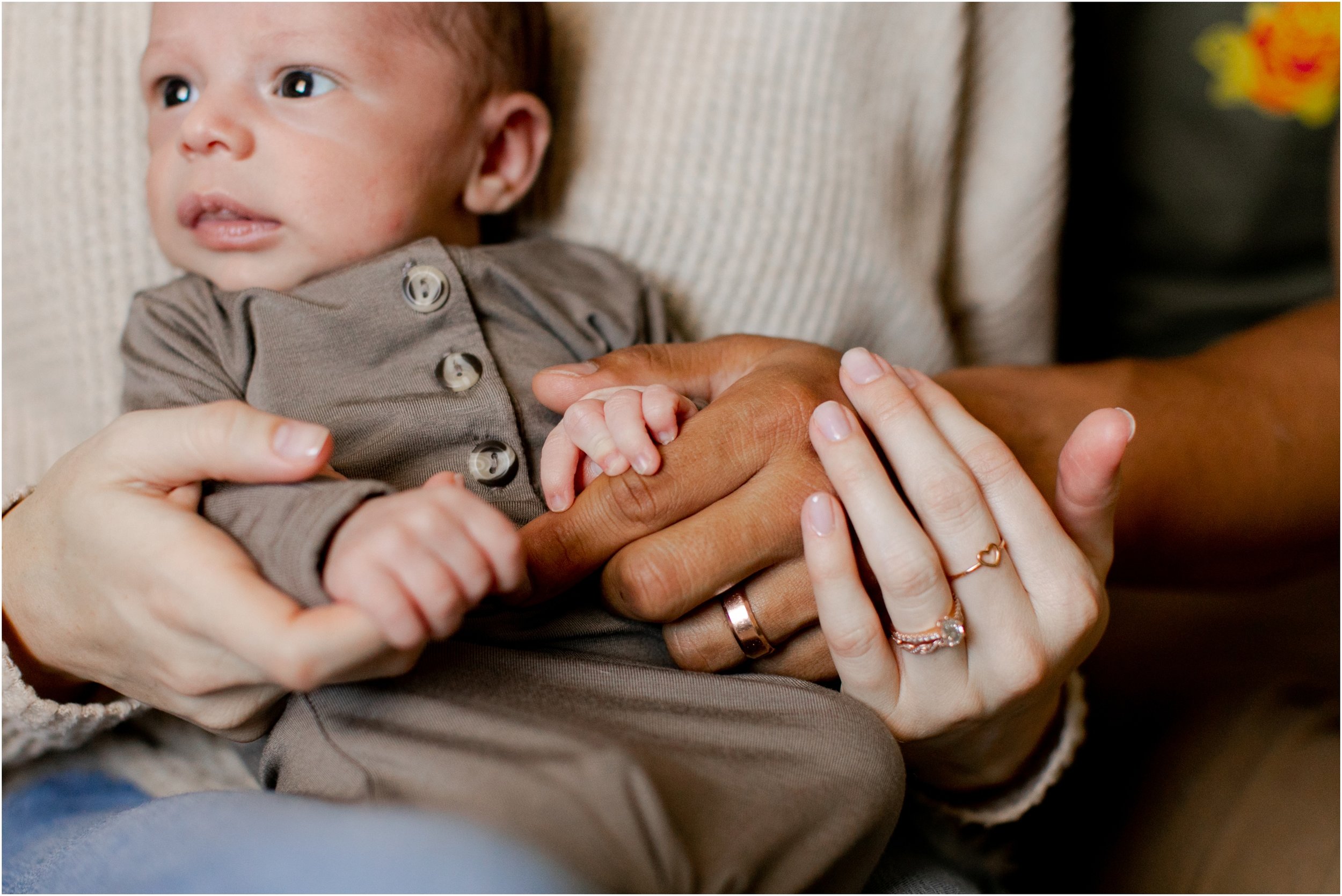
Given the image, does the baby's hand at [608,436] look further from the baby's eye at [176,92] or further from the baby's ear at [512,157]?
the baby's eye at [176,92]

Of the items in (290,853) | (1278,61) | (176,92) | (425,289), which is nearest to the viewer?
(290,853)

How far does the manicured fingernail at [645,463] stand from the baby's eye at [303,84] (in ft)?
1.82

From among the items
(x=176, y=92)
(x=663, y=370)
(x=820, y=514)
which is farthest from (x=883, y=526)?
(x=176, y=92)

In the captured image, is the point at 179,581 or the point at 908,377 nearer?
the point at 179,581

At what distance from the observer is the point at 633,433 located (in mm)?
762

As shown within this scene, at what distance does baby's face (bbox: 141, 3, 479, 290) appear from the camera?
3.16ft

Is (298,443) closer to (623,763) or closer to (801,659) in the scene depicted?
(623,763)

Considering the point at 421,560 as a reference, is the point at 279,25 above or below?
above

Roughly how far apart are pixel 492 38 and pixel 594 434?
A: 23.0 inches

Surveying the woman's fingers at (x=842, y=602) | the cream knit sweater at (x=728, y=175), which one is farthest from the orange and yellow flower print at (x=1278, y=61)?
the woman's fingers at (x=842, y=602)

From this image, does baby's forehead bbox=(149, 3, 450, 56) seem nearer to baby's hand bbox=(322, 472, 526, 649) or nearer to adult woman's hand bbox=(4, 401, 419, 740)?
adult woman's hand bbox=(4, 401, 419, 740)

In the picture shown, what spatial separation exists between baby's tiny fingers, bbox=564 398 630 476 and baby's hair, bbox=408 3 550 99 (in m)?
0.50

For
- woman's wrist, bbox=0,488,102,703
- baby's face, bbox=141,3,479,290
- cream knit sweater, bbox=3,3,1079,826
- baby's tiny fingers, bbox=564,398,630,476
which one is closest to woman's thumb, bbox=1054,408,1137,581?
baby's tiny fingers, bbox=564,398,630,476

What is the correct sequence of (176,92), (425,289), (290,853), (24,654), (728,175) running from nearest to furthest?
(290,853), (24,654), (425,289), (176,92), (728,175)
